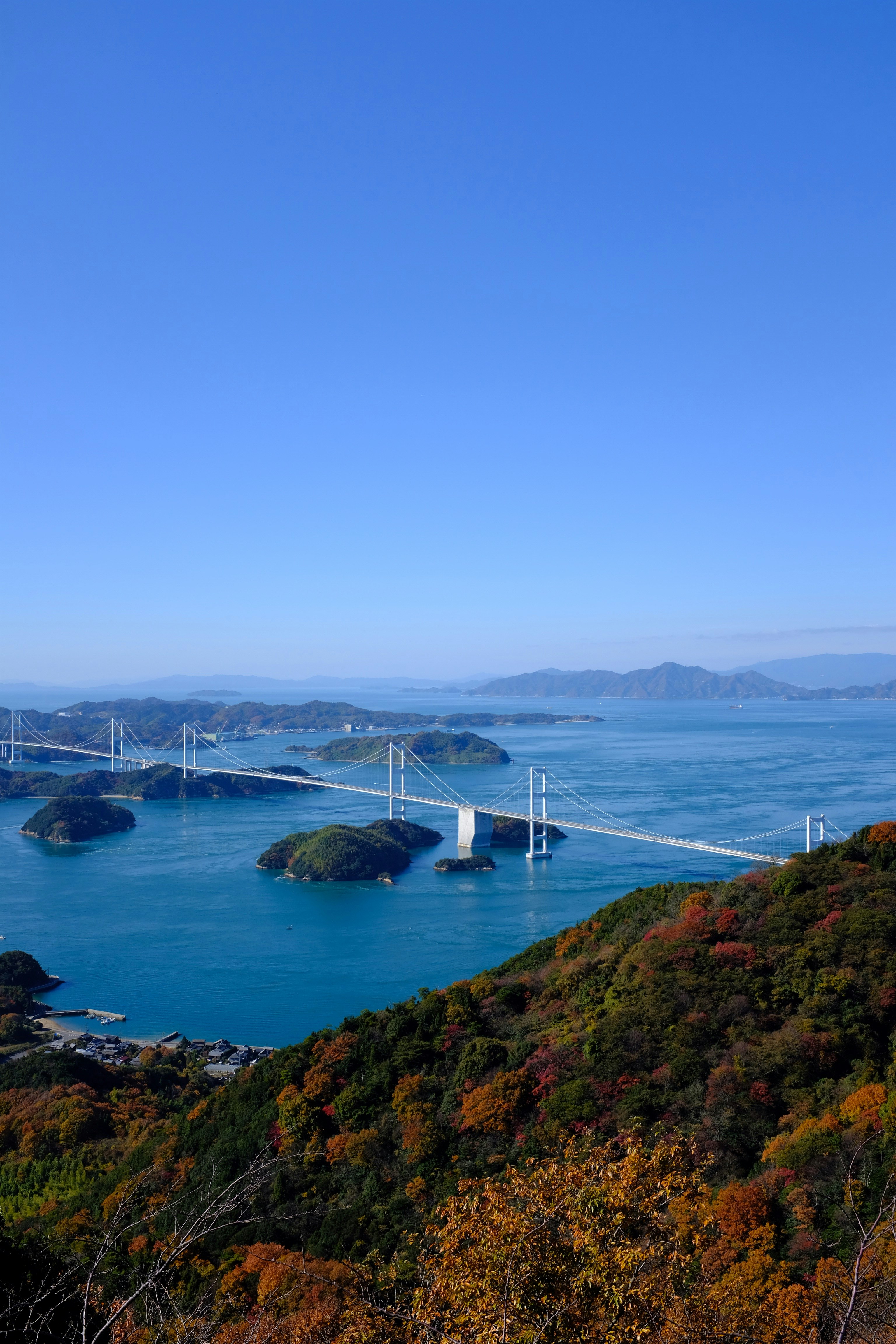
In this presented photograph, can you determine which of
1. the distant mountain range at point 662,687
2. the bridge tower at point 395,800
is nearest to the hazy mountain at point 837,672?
the distant mountain range at point 662,687

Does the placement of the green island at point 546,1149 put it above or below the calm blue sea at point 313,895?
above

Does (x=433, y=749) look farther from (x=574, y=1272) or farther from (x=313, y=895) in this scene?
(x=574, y=1272)

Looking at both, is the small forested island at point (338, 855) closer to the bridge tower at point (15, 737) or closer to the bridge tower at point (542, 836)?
the bridge tower at point (542, 836)

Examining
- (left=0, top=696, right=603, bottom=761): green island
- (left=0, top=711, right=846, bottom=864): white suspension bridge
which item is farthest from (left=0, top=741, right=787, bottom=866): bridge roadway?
(left=0, top=696, right=603, bottom=761): green island

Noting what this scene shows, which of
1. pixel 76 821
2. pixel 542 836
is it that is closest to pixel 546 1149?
pixel 542 836

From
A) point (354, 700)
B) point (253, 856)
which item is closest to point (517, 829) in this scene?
point (253, 856)

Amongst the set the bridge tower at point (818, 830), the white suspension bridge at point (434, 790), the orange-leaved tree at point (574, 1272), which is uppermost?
the orange-leaved tree at point (574, 1272)
